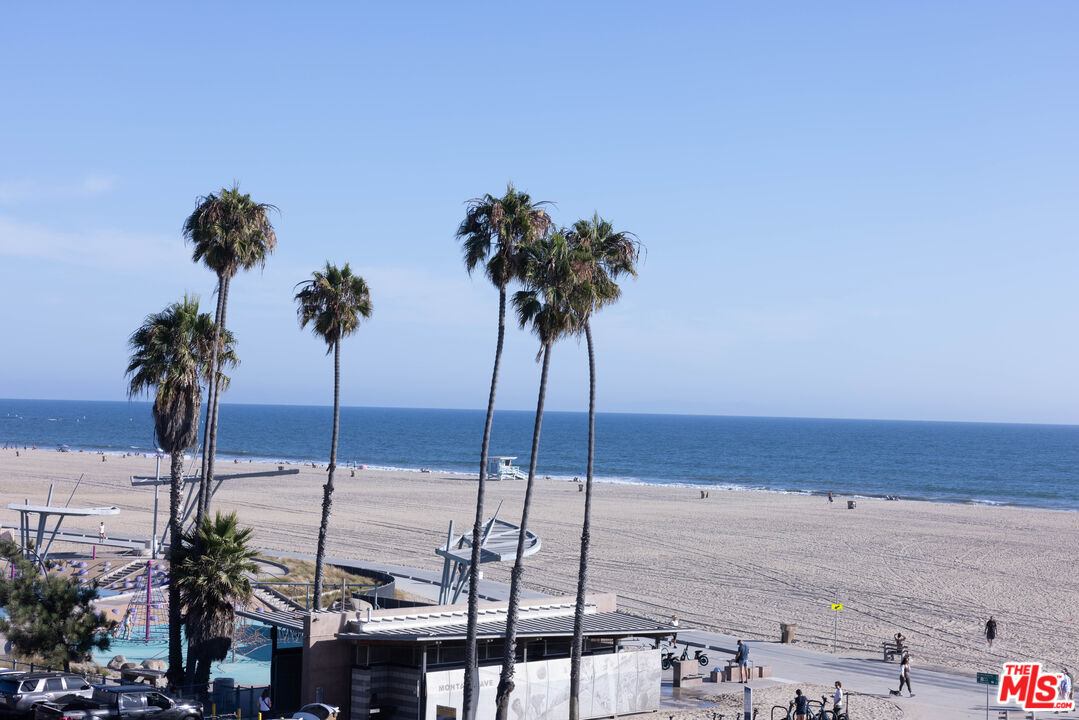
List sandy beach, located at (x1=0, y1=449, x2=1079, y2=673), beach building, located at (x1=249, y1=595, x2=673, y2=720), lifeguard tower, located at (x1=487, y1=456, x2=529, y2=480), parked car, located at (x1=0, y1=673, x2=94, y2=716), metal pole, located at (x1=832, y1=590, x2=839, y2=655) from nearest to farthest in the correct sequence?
parked car, located at (x1=0, y1=673, x2=94, y2=716)
beach building, located at (x1=249, y1=595, x2=673, y2=720)
metal pole, located at (x1=832, y1=590, x2=839, y2=655)
sandy beach, located at (x1=0, y1=449, x2=1079, y2=673)
lifeguard tower, located at (x1=487, y1=456, x2=529, y2=480)

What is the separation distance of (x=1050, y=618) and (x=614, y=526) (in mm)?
27335

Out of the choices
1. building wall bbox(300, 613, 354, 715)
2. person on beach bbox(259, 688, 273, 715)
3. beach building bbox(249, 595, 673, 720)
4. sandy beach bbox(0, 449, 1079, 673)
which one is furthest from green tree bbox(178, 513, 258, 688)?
sandy beach bbox(0, 449, 1079, 673)

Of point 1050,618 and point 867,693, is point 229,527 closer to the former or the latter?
point 867,693

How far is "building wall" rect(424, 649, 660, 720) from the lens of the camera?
2008 cm

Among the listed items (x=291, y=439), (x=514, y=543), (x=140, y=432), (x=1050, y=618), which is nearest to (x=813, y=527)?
(x=1050, y=618)

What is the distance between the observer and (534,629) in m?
21.6

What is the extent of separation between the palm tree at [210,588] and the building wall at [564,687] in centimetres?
470

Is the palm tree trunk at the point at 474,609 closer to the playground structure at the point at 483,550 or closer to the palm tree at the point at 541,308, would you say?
the palm tree at the point at 541,308

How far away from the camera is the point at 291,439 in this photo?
187625mm

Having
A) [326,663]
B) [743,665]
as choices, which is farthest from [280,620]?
[743,665]

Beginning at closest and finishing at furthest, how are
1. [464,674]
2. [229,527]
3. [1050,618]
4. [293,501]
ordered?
1. [464,674]
2. [229,527]
3. [1050,618]
4. [293,501]

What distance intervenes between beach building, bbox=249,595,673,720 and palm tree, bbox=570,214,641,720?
0.47m

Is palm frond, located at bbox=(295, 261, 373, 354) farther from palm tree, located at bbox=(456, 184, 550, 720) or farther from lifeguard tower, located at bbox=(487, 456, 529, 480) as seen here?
lifeguard tower, located at bbox=(487, 456, 529, 480)

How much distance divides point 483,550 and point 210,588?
21.1 feet
